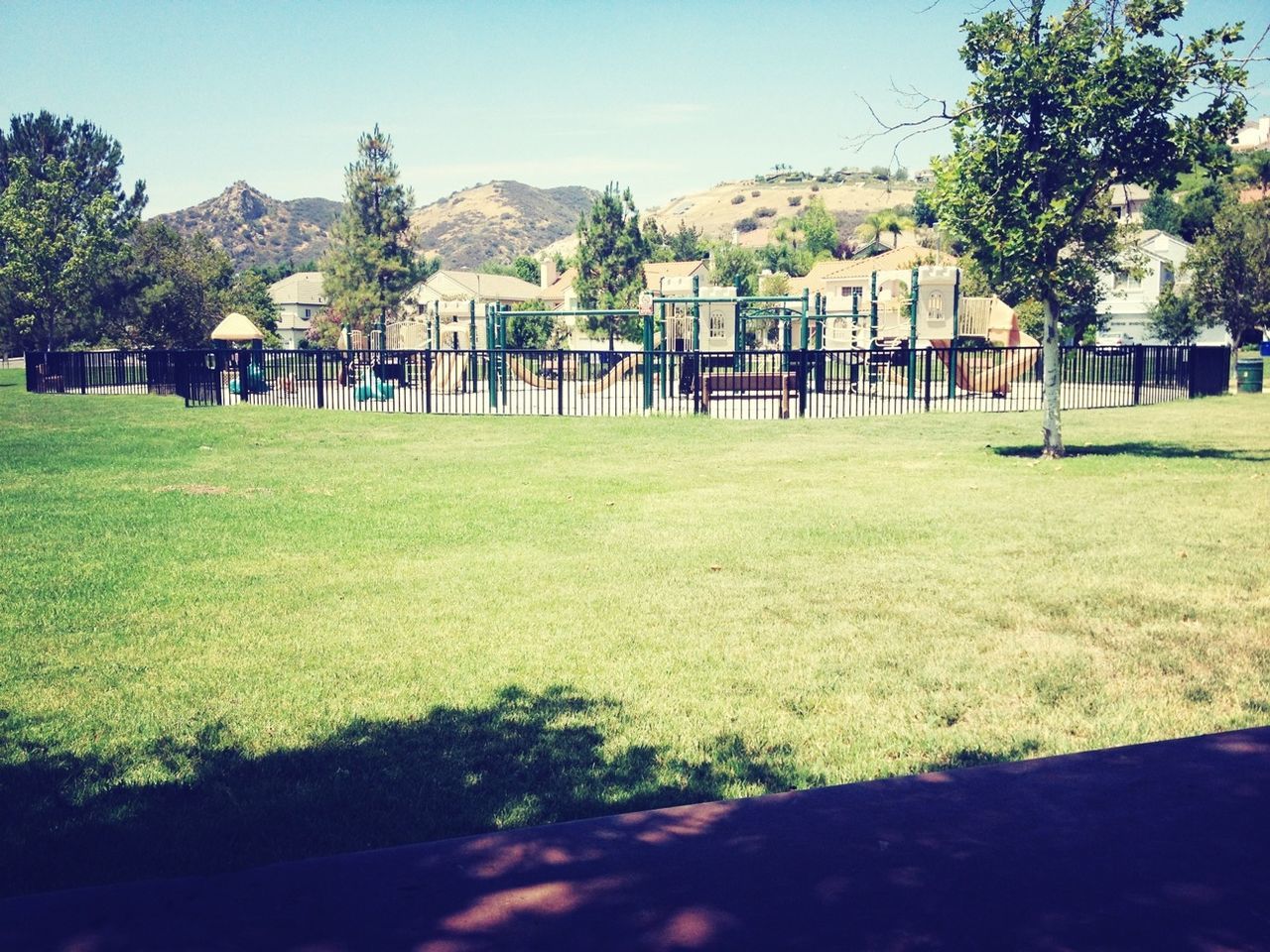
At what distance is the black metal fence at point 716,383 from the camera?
2538cm

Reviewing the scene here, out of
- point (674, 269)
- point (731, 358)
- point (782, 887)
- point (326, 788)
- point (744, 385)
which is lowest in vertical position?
point (326, 788)

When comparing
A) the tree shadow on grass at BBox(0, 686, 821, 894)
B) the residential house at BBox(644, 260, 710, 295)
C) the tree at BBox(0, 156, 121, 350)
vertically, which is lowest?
the tree shadow on grass at BBox(0, 686, 821, 894)

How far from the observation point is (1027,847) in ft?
7.14

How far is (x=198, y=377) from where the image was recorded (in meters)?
29.6

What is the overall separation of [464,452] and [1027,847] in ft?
50.1

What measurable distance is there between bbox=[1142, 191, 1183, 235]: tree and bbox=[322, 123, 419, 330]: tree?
64.1 m

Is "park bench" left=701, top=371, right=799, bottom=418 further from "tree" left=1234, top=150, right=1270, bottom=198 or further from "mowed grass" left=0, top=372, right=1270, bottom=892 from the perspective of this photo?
"tree" left=1234, top=150, right=1270, bottom=198

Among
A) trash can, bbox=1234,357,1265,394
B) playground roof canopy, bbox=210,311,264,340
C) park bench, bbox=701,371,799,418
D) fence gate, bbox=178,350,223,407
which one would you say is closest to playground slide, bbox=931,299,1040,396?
park bench, bbox=701,371,799,418

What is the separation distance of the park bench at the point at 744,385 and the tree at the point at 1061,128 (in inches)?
359

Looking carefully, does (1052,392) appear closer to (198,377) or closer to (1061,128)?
(1061,128)

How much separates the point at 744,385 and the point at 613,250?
43.6m

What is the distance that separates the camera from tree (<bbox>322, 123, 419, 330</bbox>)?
233ft

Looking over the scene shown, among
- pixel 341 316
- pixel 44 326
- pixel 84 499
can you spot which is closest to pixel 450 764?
pixel 84 499

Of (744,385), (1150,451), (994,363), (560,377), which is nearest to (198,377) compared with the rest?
(560,377)
